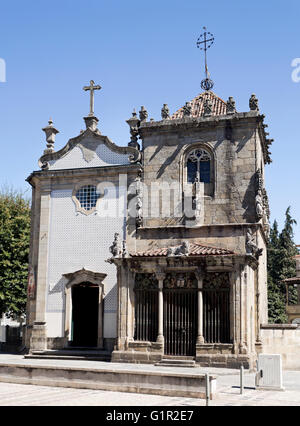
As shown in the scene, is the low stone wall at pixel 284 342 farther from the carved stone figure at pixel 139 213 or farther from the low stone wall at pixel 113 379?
the low stone wall at pixel 113 379

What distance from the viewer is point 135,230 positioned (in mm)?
25297

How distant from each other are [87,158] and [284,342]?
1257 centimetres

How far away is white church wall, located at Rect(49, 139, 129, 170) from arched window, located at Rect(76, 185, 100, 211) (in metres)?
1.13

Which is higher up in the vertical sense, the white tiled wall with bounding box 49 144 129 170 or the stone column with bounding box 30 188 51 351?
the white tiled wall with bounding box 49 144 129 170

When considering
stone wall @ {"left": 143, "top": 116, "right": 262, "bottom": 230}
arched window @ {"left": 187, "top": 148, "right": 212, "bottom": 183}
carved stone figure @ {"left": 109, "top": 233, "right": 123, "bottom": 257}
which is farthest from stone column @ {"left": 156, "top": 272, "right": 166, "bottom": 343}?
arched window @ {"left": 187, "top": 148, "right": 212, "bottom": 183}

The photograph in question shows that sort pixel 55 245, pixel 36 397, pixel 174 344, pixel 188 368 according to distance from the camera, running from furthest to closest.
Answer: pixel 55 245 < pixel 174 344 < pixel 188 368 < pixel 36 397

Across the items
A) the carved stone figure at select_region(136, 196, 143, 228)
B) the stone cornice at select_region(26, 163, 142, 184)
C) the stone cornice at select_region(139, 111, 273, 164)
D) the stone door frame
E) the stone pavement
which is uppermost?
the stone cornice at select_region(139, 111, 273, 164)

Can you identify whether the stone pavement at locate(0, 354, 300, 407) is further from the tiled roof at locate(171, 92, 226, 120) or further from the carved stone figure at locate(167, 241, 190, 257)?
the tiled roof at locate(171, 92, 226, 120)

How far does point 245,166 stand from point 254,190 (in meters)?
1.23

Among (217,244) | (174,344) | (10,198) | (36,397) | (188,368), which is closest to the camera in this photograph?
(36,397)

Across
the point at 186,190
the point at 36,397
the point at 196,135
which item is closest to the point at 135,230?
the point at 186,190

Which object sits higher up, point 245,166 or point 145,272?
point 245,166

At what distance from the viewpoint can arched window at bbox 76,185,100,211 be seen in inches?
1037
